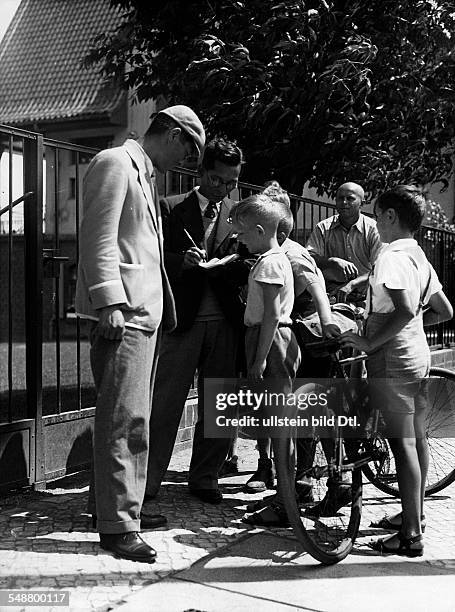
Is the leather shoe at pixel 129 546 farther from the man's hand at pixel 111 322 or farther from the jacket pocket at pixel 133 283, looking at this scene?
the jacket pocket at pixel 133 283

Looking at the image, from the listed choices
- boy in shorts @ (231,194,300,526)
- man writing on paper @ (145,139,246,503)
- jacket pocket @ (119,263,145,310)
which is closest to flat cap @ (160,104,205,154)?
boy in shorts @ (231,194,300,526)

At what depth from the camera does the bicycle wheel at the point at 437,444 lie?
4730mm

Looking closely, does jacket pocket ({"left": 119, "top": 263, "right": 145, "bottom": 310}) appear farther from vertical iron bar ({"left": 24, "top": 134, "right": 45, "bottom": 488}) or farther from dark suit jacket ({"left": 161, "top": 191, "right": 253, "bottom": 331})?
vertical iron bar ({"left": 24, "top": 134, "right": 45, "bottom": 488})

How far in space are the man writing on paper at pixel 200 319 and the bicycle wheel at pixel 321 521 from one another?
3.00 feet

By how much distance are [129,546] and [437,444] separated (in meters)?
2.10

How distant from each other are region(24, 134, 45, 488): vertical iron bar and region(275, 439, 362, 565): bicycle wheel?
1.69 meters

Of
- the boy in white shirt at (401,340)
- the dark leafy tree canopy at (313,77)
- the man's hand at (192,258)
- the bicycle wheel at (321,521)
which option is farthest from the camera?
the dark leafy tree canopy at (313,77)

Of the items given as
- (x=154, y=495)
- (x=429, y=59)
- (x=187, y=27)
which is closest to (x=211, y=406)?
(x=154, y=495)

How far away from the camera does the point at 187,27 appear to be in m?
10.4

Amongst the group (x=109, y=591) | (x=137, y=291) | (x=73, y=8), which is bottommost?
(x=109, y=591)

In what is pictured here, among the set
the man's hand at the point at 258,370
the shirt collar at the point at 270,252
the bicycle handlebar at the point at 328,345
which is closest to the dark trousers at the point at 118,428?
the man's hand at the point at 258,370

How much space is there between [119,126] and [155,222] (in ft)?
75.8

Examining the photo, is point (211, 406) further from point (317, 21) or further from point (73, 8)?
point (73, 8)

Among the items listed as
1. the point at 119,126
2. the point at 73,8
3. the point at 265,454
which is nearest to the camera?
the point at 265,454
